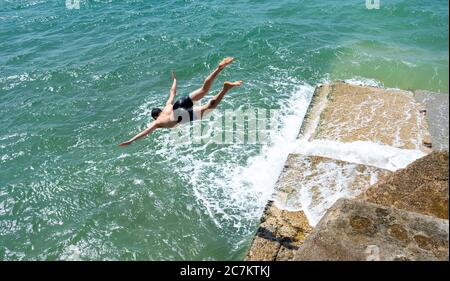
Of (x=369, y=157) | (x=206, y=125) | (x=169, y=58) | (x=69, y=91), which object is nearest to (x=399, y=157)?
(x=369, y=157)

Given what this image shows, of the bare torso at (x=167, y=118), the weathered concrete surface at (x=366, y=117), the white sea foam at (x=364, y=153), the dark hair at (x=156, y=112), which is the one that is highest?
the dark hair at (x=156, y=112)

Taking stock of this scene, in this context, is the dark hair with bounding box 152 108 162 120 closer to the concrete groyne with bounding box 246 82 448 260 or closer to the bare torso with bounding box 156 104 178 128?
the bare torso with bounding box 156 104 178 128

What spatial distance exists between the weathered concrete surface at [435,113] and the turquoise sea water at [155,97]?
6.82ft

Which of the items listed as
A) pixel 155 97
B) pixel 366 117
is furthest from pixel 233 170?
pixel 155 97

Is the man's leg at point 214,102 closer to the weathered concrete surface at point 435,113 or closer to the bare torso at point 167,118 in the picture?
the bare torso at point 167,118

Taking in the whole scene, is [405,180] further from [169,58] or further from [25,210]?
[169,58]

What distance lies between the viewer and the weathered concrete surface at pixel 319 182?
8.23m

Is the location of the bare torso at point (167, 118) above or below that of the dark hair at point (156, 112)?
below

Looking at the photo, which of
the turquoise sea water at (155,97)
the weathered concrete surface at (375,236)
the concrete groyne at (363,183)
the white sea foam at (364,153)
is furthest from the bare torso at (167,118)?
the weathered concrete surface at (375,236)

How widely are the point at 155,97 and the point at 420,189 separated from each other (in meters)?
10.7

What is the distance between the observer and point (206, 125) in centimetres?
1297

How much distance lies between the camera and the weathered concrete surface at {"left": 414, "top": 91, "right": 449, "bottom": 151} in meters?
9.23

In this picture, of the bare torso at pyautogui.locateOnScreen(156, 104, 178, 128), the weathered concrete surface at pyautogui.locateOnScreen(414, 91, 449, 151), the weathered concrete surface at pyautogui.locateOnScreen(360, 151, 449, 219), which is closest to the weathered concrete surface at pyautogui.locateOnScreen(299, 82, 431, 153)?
the weathered concrete surface at pyautogui.locateOnScreen(414, 91, 449, 151)

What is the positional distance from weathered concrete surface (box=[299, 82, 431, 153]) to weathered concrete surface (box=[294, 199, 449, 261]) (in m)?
Answer: 4.47
